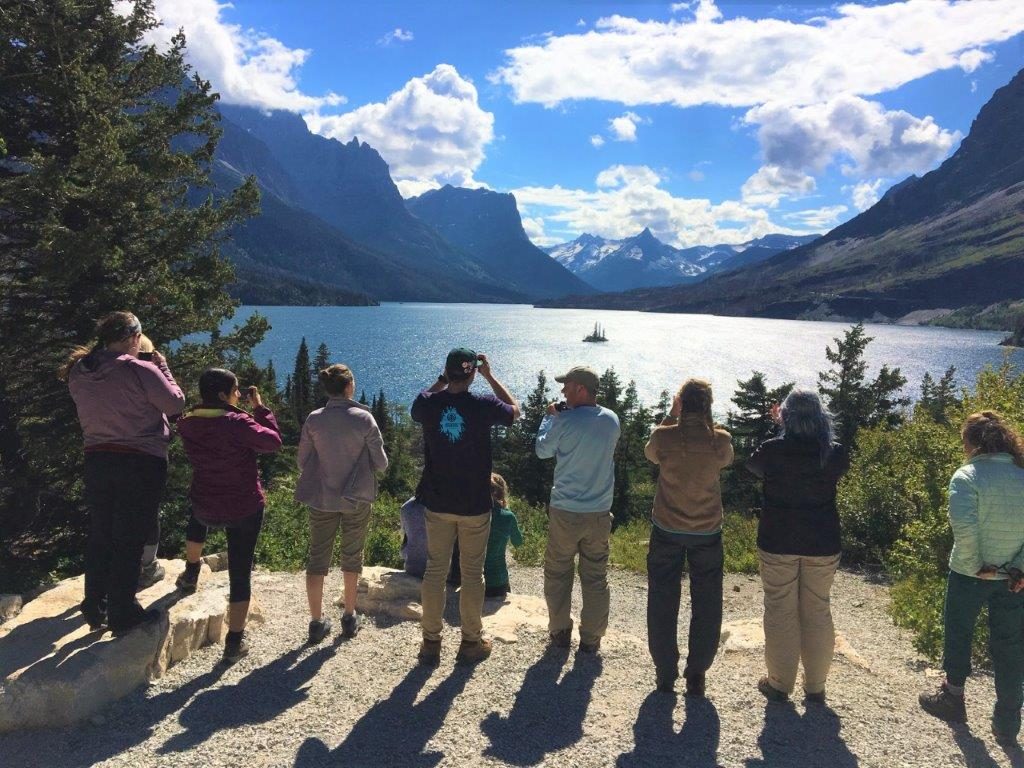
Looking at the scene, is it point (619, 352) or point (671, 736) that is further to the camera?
point (619, 352)

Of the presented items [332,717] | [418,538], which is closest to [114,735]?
[332,717]

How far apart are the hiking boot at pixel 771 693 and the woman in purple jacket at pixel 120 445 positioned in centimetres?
506

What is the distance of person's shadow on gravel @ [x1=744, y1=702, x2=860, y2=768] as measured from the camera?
4.10 meters

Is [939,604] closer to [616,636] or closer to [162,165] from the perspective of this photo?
[616,636]

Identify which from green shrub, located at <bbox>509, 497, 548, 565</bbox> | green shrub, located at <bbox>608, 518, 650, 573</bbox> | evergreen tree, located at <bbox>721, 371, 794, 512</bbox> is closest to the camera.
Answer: green shrub, located at <bbox>608, 518, 650, 573</bbox>

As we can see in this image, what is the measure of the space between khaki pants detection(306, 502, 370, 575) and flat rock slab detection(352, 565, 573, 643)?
905 mm

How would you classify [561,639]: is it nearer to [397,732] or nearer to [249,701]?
[397,732]

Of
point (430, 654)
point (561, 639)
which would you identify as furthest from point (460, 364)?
point (561, 639)

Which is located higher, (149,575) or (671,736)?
(149,575)

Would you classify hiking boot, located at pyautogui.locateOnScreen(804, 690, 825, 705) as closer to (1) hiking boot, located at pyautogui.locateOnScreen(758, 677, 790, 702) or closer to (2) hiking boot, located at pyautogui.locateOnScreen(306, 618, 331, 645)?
(1) hiking boot, located at pyautogui.locateOnScreen(758, 677, 790, 702)

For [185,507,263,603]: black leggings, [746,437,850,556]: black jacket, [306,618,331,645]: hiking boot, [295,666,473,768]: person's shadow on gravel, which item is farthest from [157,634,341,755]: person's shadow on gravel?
[746,437,850,556]: black jacket

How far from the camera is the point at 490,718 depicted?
446cm

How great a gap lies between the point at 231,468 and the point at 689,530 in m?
3.72

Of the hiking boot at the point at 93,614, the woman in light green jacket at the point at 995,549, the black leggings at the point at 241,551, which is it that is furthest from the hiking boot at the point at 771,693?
the hiking boot at the point at 93,614
